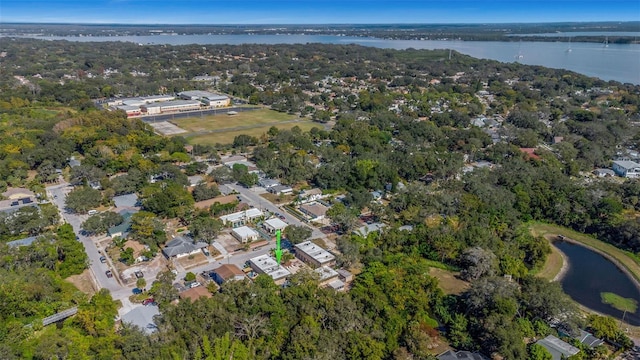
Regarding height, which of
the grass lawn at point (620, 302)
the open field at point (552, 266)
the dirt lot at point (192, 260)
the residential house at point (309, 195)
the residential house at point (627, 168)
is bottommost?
the grass lawn at point (620, 302)

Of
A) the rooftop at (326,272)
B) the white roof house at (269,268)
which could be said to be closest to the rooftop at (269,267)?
the white roof house at (269,268)

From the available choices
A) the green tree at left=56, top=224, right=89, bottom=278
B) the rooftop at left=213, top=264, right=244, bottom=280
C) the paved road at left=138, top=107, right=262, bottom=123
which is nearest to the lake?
the rooftop at left=213, top=264, right=244, bottom=280

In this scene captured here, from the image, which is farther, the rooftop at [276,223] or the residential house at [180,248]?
the rooftop at [276,223]

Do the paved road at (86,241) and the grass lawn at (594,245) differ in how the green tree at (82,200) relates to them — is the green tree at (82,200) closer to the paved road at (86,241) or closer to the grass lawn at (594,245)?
the paved road at (86,241)

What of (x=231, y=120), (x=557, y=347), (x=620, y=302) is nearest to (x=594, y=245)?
(x=620, y=302)

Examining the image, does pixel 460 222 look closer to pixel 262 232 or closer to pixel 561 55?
pixel 262 232

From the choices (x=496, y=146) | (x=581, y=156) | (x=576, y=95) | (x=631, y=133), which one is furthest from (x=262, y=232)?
(x=576, y=95)
